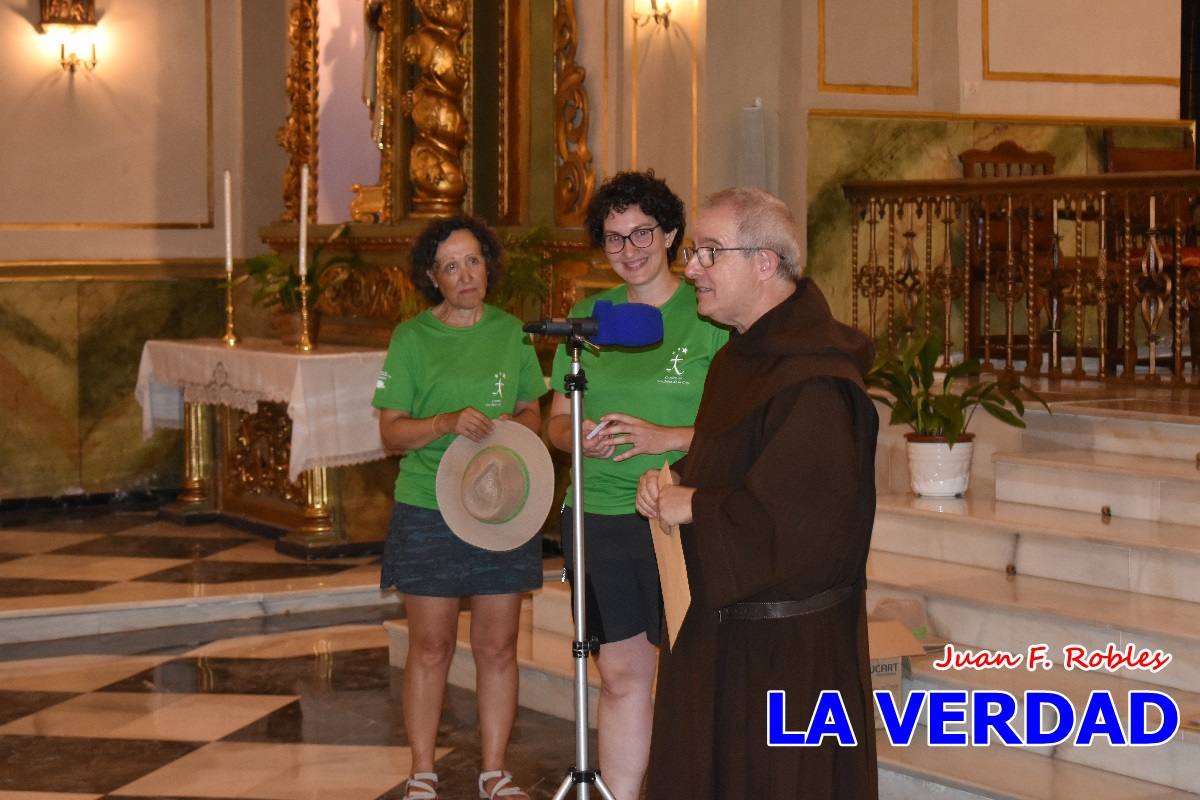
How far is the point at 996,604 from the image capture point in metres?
5.19

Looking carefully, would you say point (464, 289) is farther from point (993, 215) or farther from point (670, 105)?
point (993, 215)

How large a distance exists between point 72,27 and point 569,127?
3.51 m

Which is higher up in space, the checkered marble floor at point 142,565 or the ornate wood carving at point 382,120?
the ornate wood carving at point 382,120

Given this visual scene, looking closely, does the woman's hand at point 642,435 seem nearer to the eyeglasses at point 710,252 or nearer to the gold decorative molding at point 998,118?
the eyeglasses at point 710,252

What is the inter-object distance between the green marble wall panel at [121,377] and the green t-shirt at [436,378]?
243 inches

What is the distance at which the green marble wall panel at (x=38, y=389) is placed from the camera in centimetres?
1001

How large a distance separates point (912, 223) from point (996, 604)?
3.25 m

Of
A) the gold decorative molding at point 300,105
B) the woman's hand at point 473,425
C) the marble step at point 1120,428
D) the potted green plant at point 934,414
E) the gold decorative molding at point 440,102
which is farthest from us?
the gold decorative molding at point 300,105

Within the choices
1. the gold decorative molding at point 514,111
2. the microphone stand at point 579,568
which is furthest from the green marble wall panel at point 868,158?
the microphone stand at point 579,568

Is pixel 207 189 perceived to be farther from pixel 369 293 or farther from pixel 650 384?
pixel 650 384

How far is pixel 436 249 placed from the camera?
14.7ft

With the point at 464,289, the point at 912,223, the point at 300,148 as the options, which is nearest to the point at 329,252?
the point at 300,148

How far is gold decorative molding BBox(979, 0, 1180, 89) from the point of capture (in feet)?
28.8

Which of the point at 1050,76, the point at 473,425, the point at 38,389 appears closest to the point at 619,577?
the point at 473,425
